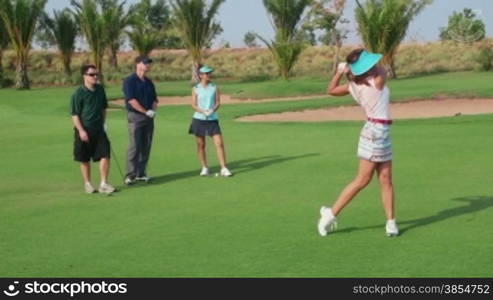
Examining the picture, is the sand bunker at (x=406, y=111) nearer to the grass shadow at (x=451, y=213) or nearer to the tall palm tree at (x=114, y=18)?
the grass shadow at (x=451, y=213)

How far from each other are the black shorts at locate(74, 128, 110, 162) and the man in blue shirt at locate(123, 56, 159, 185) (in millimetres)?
667

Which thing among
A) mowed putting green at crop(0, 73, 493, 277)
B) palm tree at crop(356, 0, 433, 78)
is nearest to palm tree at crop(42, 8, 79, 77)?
palm tree at crop(356, 0, 433, 78)

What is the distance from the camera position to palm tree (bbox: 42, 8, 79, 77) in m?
44.6

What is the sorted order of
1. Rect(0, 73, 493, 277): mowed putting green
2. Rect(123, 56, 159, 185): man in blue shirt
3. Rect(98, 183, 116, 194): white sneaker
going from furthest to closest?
1. Rect(123, 56, 159, 185): man in blue shirt
2. Rect(98, 183, 116, 194): white sneaker
3. Rect(0, 73, 493, 277): mowed putting green

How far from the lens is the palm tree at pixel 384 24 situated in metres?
36.1

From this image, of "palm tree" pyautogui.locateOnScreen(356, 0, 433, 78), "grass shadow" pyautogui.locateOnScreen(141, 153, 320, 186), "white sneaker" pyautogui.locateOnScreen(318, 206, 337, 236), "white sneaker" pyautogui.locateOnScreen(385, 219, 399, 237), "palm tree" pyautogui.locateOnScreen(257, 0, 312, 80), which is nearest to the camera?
"white sneaker" pyautogui.locateOnScreen(385, 219, 399, 237)

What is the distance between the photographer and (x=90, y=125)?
33.0 feet

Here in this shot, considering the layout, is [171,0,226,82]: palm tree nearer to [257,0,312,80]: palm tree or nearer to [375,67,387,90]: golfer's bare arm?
[257,0,312,80]: palm tree

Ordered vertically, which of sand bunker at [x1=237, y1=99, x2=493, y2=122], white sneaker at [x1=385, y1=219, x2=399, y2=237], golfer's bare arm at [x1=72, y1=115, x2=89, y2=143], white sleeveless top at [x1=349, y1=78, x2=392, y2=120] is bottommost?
sand bunker at [x1=237, y1=99, x2=493, y2=122]

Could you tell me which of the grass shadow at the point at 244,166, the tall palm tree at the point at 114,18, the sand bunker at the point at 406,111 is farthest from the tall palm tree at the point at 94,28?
the grass shadow at the point at 244,166

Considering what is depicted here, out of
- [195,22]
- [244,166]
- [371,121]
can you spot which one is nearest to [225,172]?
[244,166]

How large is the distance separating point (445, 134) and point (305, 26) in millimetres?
31228

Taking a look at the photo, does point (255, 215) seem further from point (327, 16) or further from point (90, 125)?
point (327, 16)

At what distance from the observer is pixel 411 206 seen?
823 centimetres
